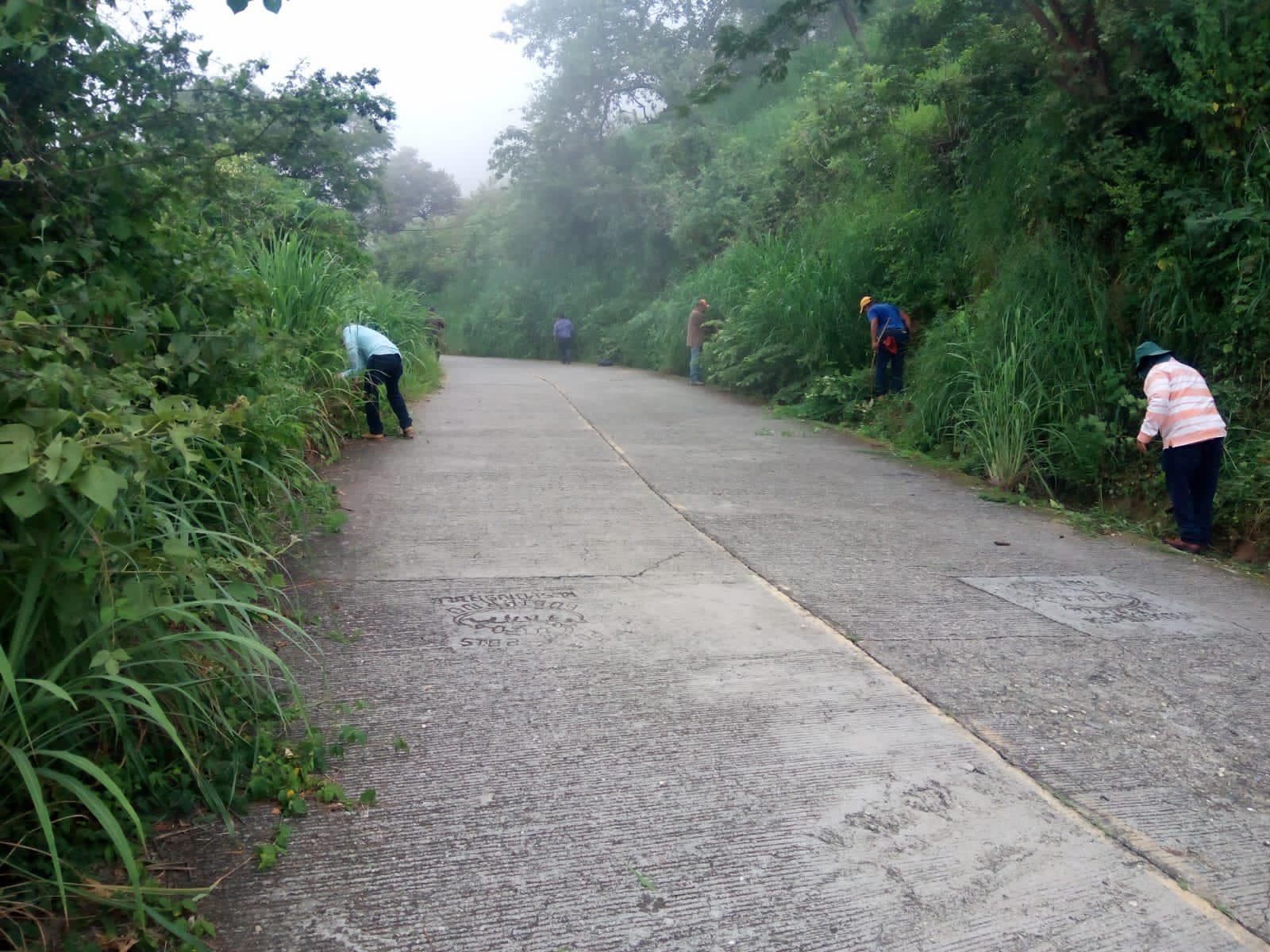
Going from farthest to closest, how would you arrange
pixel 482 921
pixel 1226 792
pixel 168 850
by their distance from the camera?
1. pixel 1226 792
2. pixel 168 850
3. pixel 482 921

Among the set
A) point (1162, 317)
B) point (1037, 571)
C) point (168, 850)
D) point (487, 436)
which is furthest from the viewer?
point (487, 436)

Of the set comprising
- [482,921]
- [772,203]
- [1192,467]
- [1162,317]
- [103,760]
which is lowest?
[482,921]

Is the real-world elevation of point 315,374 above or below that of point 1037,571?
above

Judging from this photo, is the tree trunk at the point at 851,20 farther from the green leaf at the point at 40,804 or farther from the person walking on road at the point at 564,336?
the green leaf at the point at 40,804

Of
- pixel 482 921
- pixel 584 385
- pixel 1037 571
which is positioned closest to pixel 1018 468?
pixel 1037 571

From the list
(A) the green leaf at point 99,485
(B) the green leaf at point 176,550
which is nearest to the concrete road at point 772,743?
(B) the green leaf at point 176,550

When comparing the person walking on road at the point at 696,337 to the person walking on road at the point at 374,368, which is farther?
the person walking on road at the point at 696,337

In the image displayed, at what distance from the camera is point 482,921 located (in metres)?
2.71

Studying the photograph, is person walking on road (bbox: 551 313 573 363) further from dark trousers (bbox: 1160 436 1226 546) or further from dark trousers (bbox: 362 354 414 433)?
dark trousers (bbox: 1160 436 1226 546)

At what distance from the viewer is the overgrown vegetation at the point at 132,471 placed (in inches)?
106

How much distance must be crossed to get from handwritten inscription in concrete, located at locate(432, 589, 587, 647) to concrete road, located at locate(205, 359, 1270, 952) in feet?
0.07

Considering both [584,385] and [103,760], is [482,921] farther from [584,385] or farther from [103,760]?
[584,385]

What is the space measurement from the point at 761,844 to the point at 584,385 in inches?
669

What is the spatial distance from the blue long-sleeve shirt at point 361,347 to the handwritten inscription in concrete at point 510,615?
559 cm
